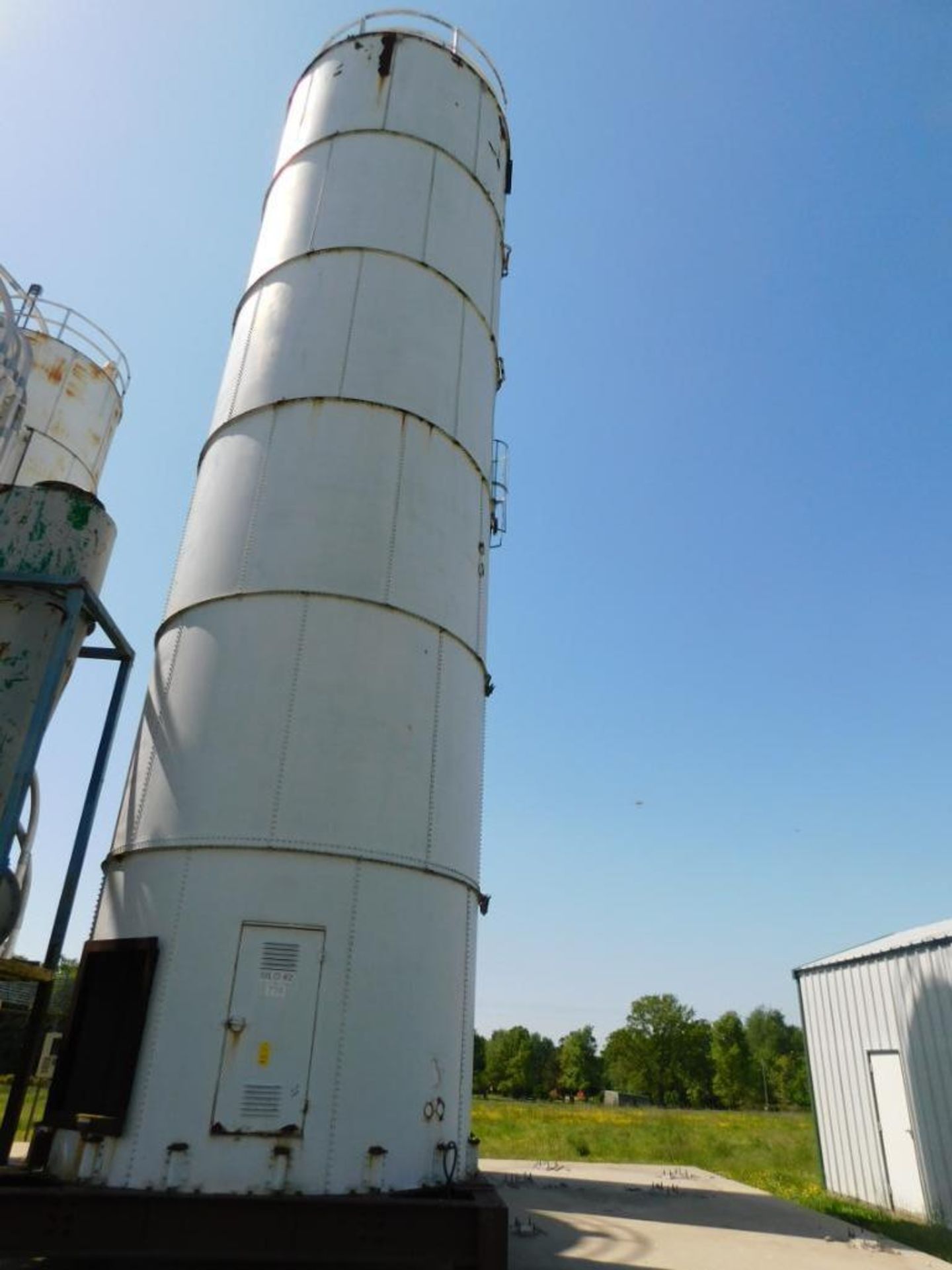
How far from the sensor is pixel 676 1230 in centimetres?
984

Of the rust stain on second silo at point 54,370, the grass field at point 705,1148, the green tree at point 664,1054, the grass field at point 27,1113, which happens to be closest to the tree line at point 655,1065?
the green tree at point 664,1054

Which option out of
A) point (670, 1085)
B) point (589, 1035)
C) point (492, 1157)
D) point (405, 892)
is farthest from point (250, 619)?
point (589, 1035)

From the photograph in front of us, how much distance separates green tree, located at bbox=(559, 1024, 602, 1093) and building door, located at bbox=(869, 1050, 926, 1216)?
6925 centimetres

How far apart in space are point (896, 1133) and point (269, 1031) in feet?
39.3

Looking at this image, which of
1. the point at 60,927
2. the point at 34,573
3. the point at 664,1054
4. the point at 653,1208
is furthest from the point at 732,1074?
the point at 34,573

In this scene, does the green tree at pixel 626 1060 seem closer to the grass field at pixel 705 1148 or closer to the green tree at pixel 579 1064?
the green tree at pixel 579 1064

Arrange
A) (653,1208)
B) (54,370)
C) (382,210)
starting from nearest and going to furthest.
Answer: (382,210)
(653,1208)
(54,370)

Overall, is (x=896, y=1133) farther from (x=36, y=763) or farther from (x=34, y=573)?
(x=34, y=573)

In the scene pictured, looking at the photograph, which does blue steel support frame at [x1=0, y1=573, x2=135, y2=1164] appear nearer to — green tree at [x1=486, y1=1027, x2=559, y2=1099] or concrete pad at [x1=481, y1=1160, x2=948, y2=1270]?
concrete pad at [x1=481, y1=1160, x2=948, y2=1270]

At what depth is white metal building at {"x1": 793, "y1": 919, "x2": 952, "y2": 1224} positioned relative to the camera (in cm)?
1206

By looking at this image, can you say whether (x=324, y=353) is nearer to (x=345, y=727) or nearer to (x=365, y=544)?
(x=365, y=544)

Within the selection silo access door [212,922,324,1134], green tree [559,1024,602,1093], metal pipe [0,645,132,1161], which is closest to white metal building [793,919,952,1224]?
silo access door [212,922,324,1134]

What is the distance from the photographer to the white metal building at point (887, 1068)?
12.1m

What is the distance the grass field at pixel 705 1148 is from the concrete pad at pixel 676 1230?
1.19 meters
